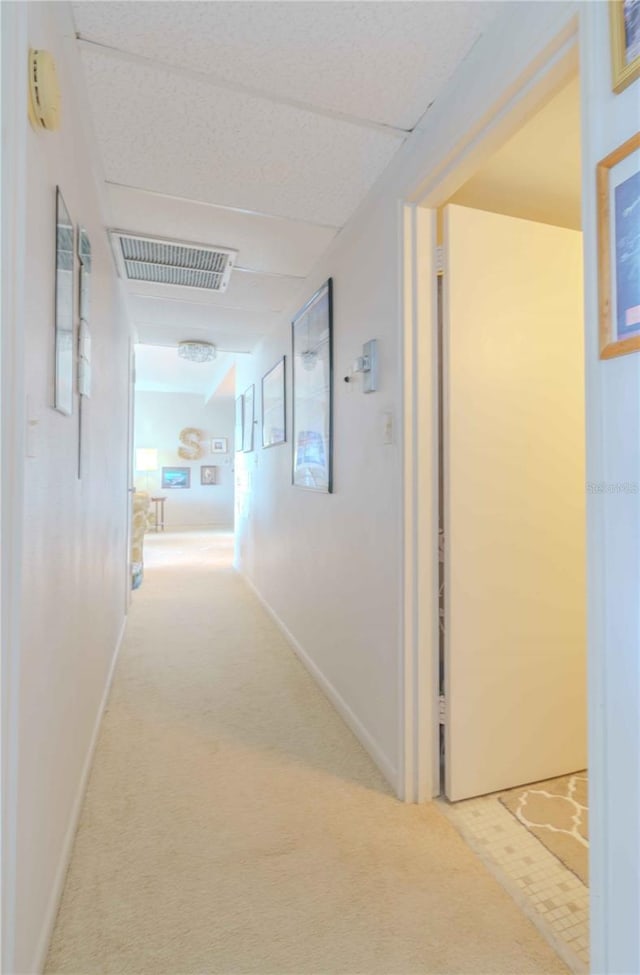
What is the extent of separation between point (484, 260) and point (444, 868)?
1921mm

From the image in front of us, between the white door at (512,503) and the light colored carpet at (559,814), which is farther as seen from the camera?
the white door at (512,503)

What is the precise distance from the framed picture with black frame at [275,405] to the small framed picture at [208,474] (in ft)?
20.0

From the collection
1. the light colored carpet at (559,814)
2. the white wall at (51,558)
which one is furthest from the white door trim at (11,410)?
the light colored carpet at (559,814)

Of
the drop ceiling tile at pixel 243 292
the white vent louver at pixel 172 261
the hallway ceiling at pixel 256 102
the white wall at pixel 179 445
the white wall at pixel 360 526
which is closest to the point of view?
the hallway ceiling at pixel 256 102

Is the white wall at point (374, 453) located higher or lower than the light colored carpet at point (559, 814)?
higher

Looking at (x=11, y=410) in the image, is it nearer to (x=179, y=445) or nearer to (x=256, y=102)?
(x=256, y=102)

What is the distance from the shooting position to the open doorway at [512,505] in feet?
5.08

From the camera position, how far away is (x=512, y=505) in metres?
1.62

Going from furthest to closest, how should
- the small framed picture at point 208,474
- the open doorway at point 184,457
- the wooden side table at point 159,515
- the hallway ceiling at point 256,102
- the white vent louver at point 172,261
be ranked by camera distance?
the small framed picture at point 208,474
the open doorway at point 184,457
the wooden side table at point 159,515
the white vent louver at point 172,261
the hallway ceiling at point 256,102

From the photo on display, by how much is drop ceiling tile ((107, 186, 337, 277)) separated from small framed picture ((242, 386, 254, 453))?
1982 mm

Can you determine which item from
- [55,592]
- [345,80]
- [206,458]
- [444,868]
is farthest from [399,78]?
[206,458]

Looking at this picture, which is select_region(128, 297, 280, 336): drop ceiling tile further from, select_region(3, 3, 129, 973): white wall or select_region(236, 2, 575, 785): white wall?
select_region(3, 3, 129, 973): white wall

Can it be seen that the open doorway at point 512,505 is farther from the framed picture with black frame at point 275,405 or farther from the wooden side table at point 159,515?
the wooden side table at point 159,515

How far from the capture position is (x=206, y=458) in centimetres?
952
